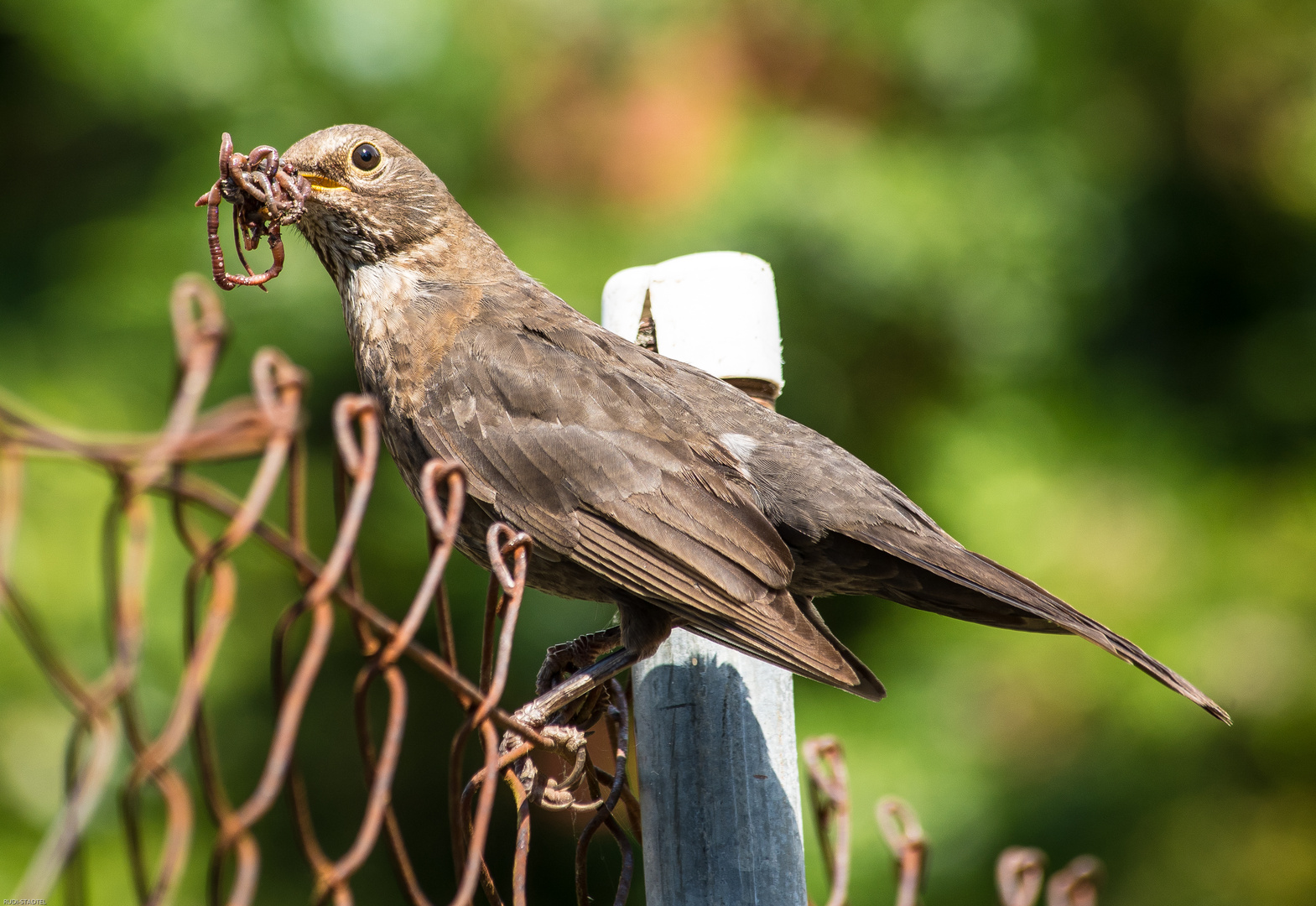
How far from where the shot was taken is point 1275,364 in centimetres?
552

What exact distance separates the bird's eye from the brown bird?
13 centimetres

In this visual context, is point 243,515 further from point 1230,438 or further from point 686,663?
point 1230,438

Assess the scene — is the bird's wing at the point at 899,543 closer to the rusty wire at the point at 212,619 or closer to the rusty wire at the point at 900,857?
the rusty wire at the point at 900,857

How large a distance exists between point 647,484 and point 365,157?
1375 millimetres

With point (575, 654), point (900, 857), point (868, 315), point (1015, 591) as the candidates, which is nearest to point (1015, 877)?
point (900, 857)

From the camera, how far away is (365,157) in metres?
3.56

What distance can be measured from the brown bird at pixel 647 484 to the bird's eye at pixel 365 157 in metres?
0.13

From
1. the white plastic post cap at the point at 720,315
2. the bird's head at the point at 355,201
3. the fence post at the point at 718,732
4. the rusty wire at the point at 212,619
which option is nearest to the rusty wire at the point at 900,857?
the fence post at the point at 718,732

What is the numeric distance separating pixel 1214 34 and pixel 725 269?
13.1 feet

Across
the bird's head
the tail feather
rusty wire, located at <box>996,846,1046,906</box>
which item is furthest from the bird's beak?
rusty wire, located at <box>996,846,1046,906</box>

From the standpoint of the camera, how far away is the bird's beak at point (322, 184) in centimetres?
345

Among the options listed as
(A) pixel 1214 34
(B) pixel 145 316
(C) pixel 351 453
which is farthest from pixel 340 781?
(A) pixel 1214 34

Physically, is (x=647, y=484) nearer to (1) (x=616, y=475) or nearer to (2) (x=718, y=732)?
(1) (x=616, y=475)

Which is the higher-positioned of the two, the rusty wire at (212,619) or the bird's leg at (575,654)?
the bird's leg at (575,654)
